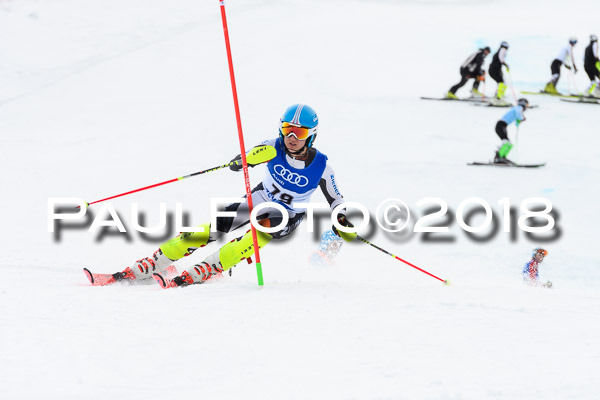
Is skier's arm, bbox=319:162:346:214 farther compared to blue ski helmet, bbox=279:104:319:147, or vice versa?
skier's arm, bbox=319:162:346:214

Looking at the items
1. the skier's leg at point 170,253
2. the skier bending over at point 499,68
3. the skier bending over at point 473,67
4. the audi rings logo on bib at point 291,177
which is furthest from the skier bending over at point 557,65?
the skier's leg at point 170,253

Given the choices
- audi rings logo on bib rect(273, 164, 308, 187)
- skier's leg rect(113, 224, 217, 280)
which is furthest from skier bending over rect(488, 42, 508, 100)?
skier's leg rect(113, 224, 217, 280)

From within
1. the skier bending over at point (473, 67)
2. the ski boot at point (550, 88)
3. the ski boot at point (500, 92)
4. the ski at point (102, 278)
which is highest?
the skier bending over at point (473, 67)

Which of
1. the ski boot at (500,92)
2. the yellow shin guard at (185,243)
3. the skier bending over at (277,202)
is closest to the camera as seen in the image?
the skier bending over at (277,202)

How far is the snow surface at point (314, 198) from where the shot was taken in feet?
10.5

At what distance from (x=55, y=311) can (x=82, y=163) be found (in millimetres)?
8601

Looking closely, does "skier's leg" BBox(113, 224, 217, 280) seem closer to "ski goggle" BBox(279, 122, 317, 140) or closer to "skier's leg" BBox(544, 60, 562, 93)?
"ski goggle" BBox(279, 122, 317, 140)

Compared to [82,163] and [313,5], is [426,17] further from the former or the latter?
[82,163]

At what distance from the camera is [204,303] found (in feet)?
13.8

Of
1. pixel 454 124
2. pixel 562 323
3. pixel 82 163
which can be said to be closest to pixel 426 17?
pixel 454 124

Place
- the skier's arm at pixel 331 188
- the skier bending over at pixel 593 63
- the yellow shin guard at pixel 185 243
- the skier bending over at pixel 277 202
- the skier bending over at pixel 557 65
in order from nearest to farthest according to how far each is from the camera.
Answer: the skier bending over at pixel 277 202
the yellow shin guard at pixel 185 243
the skier's arm at pixel 331 188
the skier bending over at pixel 593 63
the skier bending over at pixel 557 65

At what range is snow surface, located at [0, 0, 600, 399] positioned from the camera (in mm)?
3188

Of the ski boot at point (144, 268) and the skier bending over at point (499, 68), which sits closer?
the ski boot at point (144, 268)

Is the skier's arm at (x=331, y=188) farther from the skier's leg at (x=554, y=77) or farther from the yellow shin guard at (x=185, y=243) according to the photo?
the skier's leg at (x=554, y=77)
